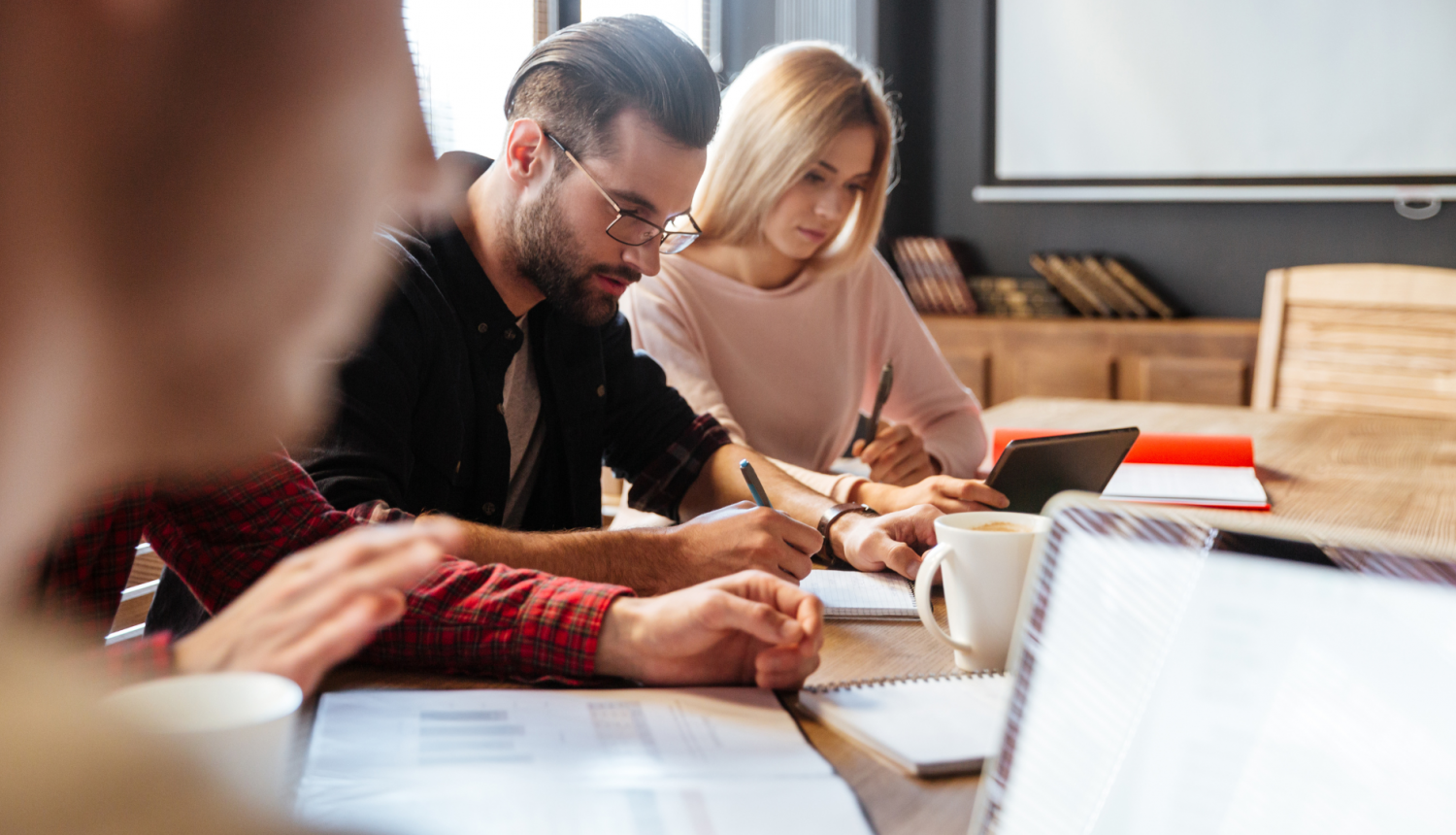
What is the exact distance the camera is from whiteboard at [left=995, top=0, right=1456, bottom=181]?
3477 millimetres

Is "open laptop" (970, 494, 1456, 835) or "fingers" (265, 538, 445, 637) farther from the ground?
"fingers" (265, 538, 445, 637)

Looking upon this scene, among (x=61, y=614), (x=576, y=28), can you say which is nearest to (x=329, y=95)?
(x=61, y=614)

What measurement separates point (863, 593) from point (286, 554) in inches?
19.0

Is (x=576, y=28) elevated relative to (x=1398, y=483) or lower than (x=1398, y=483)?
elevated

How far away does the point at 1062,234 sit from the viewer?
402 centimetres

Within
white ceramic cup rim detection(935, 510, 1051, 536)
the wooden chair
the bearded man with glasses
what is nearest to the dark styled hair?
the bearded man with glasses

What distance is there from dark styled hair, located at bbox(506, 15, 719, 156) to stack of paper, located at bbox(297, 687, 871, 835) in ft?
2.72

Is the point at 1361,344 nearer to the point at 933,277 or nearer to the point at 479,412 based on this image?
the point at 933,277

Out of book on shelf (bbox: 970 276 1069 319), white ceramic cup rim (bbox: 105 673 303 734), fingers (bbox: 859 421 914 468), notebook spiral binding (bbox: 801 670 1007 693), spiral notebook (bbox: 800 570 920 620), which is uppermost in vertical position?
white ceramic cup rim (bbox: 105 673 303 734)

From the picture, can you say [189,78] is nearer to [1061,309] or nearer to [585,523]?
[585,523]

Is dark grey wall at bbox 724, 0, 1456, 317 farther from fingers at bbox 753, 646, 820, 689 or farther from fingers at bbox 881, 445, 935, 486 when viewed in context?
fingers at bbox 753, 646, 820, 689

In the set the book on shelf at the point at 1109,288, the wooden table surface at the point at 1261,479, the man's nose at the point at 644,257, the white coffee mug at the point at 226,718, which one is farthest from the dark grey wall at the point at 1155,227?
the white coffee mug at the point at 226,718

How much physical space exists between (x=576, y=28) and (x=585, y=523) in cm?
64

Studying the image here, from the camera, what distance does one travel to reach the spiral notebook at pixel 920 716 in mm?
612
